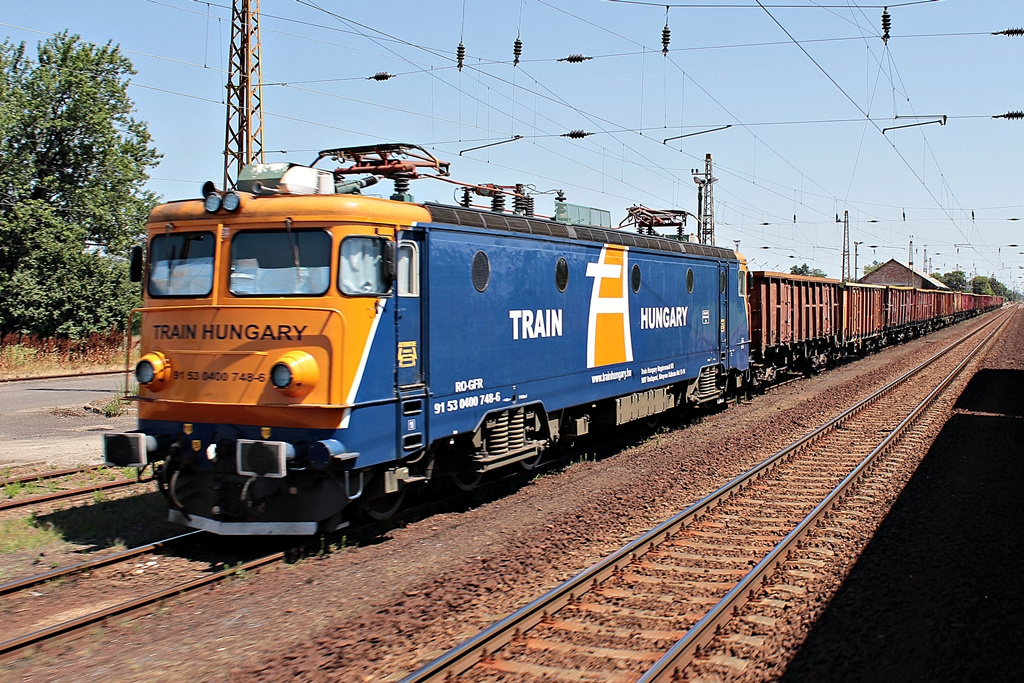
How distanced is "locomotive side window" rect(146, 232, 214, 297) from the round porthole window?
2.64 metres

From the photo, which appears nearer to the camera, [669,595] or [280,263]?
[669,595]

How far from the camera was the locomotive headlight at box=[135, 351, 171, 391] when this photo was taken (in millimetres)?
7770

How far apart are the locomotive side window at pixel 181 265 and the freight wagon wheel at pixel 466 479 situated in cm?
342

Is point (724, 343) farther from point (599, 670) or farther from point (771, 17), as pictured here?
point (599, 670)

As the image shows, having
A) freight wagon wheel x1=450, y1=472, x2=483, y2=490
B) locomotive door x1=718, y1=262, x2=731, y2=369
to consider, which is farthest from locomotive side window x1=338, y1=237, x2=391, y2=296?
locomotive door x1=718, y1=262, x2=731, y2=369

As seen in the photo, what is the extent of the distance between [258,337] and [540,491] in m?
4.39

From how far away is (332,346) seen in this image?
7242 millimetres

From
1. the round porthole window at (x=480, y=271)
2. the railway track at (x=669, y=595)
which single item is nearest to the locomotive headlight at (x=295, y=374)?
the round porthole window at (x=480, y=271)

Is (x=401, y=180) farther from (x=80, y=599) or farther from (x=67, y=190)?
(x=67, y=190)

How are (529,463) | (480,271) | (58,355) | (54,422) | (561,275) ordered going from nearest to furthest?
(480,271), (561,275), (529,463), (54,422), (58,355)

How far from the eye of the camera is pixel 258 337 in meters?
7.40

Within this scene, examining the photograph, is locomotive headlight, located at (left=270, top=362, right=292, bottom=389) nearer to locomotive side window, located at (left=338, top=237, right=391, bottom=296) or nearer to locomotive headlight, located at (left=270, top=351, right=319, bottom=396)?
A: locomotive headlight, located at (left=270, top=351, right=319, bottom=396)

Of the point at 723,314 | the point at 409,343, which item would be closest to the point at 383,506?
the point at 409,343

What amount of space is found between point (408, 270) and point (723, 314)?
991cm
